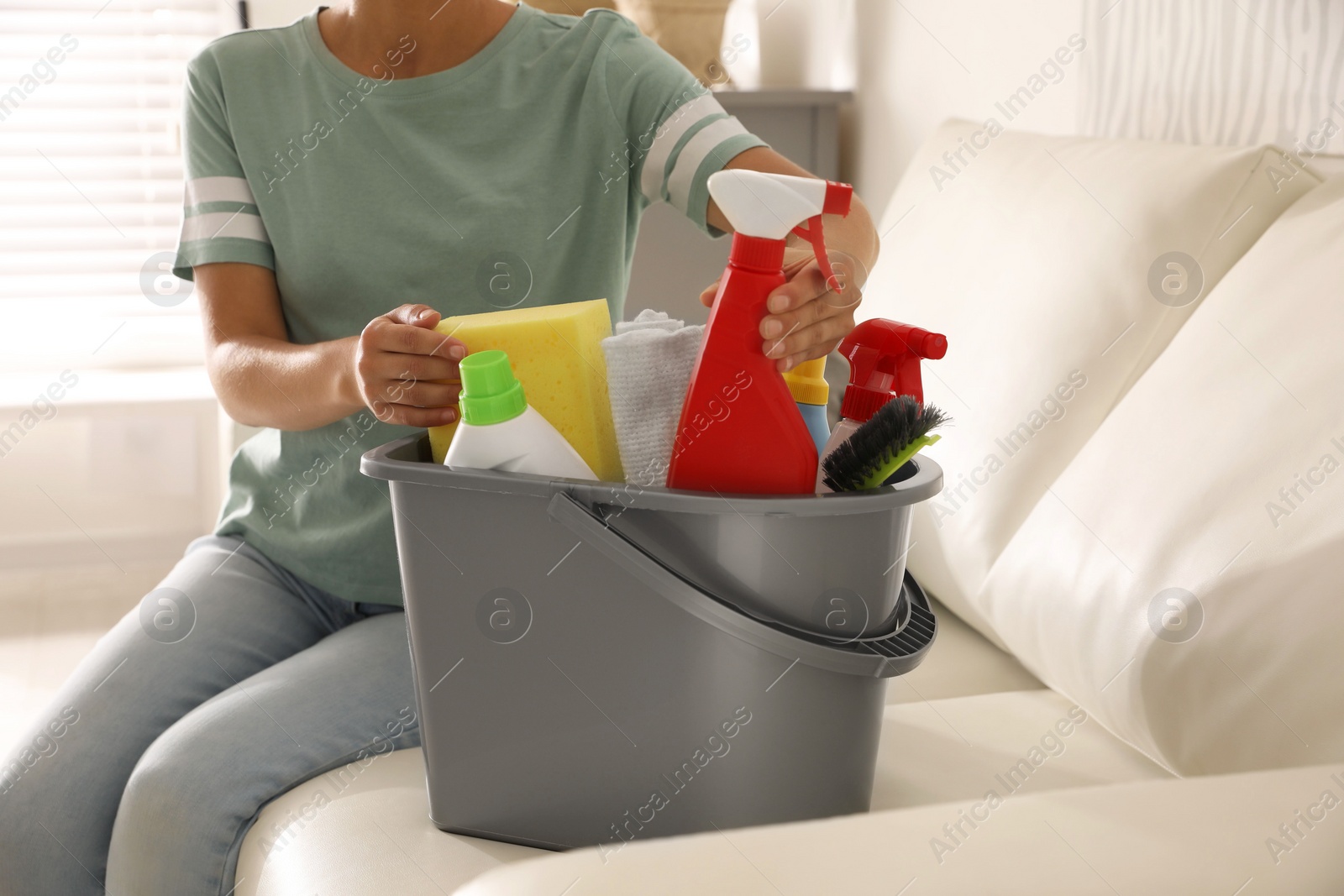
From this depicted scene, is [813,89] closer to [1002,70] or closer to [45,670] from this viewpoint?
[1002,70]

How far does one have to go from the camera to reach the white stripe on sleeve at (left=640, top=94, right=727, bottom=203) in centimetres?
82

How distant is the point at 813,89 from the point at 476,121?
3.09 feet

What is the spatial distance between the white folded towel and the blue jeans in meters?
0.29

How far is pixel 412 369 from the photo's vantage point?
0.56 metres

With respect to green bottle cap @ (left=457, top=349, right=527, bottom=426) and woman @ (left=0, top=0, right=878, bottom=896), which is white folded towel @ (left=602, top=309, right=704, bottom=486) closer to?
green bottle cap @ (left=457, top=349, right=527, bottom=426)

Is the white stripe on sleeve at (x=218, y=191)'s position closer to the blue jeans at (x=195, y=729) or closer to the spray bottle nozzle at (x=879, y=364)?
the blue jeans at (x=195, y=729)

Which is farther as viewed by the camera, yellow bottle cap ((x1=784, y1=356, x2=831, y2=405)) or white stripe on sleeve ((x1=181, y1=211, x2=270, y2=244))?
white stripe on sleeve ((x1=181, y1=211, x2=270, y2=244))

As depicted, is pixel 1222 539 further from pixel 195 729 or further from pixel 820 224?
pixel 195 729

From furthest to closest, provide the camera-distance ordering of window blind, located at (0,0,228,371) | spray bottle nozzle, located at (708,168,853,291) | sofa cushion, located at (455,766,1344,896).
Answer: window blind, located at (0,0,228,371) → spray bottle nozzle, located at (708,168,853,291) → sofa cushion, located at (455,766,1344,896)

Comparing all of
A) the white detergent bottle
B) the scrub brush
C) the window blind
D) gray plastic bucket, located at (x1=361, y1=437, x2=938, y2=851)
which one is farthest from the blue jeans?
the window blind

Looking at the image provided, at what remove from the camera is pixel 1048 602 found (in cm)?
73

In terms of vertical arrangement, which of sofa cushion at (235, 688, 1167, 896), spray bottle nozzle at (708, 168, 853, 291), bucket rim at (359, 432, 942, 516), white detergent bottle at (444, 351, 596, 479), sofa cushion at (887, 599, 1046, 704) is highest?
spray bottle nozzle at (708, 168, 853, 291)

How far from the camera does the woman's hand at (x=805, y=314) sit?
492 millimetres

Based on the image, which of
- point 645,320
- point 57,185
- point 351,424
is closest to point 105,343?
point 57,185
